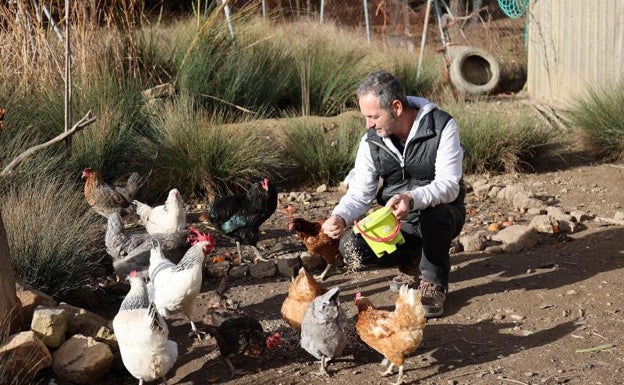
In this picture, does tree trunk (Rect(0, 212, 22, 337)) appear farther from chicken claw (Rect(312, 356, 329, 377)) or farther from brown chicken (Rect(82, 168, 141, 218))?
brown chicken (Rect(82, 168, 141, 218))

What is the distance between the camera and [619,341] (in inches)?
189

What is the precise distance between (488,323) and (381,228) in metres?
0.96

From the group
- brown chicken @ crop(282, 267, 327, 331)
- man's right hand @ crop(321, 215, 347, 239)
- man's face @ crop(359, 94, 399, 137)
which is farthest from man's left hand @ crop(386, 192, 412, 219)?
brown chicken @ crop(282, 267, 327, 331)

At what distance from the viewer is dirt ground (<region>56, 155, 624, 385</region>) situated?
15.0 ft

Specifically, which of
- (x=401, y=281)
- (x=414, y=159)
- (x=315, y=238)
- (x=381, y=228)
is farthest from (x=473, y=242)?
(x=381, y=228)

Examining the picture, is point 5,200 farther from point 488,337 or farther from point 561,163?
point 561,163

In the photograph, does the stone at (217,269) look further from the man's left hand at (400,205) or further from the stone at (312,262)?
the man's left hand at (400,205)

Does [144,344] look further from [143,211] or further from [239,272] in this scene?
[143,211]

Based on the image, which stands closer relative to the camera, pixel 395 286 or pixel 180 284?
pixel 180 284

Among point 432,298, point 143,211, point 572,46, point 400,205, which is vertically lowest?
point 432,298

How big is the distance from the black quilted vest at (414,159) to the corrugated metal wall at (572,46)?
5.40m

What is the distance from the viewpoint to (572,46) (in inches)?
468

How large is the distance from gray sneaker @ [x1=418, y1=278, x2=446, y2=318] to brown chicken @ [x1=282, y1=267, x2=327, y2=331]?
74 centimetres

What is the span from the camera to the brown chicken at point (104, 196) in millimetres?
7043
